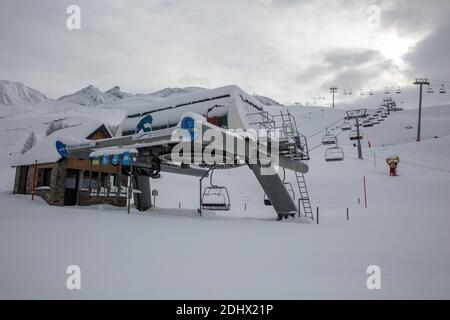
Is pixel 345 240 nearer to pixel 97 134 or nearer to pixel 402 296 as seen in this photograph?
pixel 402 296

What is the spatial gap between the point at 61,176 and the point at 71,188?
4.35 feet

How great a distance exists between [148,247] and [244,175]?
3279 centimetres

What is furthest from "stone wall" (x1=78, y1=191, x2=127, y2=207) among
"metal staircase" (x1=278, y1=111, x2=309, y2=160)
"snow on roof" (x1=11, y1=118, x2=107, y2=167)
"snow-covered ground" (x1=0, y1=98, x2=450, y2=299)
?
"metal staircase" (x1=278, y1=111, x2=309, y2=160)

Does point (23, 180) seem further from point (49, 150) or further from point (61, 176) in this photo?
point (61, 176)

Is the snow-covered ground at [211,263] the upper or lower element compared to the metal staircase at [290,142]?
lower

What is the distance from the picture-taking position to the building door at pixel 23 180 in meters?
21.9

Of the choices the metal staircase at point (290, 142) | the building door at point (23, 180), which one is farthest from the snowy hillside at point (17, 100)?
the metal staircase at point (290, 142)

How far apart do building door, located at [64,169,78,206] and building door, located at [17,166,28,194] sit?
438 cm

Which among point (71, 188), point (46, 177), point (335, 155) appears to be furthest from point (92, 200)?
point (335, 155)

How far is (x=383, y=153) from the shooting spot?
43438mm

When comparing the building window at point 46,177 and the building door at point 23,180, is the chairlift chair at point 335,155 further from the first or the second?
the building door at point 23,180

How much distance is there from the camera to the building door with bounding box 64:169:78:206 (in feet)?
66.1

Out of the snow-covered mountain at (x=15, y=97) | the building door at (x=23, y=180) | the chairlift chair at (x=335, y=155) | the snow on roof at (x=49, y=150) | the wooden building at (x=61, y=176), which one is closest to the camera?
the wooden building at (x=61, y=176)
